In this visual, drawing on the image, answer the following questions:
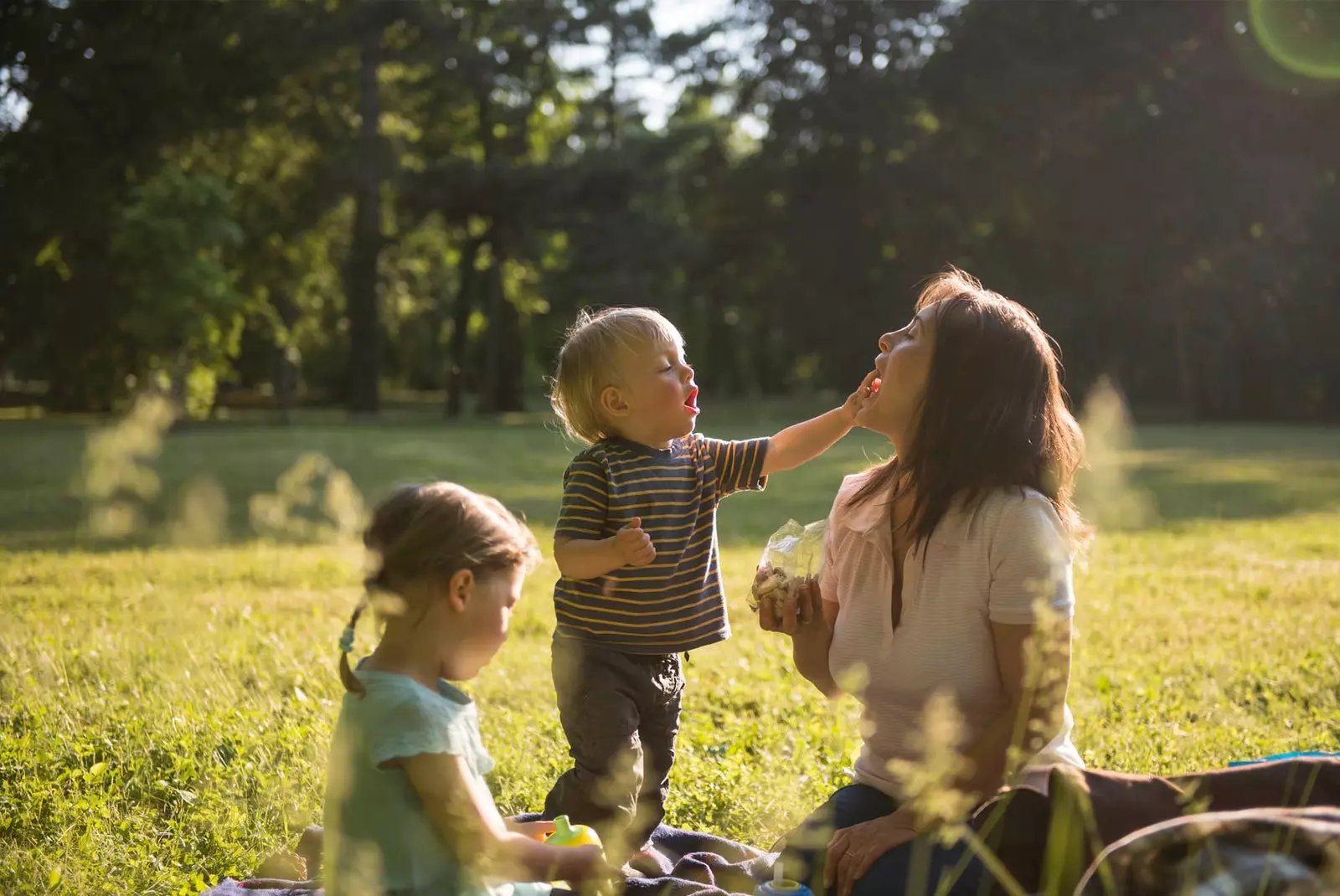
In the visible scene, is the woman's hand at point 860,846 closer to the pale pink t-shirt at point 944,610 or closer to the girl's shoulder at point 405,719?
the pale pink t-shirt at point 944,610

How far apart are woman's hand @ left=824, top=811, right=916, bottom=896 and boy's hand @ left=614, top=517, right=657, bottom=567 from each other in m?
0.92

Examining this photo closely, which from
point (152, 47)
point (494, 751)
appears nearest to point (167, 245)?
point (152, 47)

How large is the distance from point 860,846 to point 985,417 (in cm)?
106

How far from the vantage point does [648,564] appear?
12.3 ft

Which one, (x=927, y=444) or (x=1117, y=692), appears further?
(x=1117, y=692)

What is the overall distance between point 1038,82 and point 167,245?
24803 mm

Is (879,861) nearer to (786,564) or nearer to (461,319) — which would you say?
(786,564)

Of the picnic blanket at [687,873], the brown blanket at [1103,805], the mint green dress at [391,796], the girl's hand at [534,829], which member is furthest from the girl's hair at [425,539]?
the brown blanket at [1103,805]

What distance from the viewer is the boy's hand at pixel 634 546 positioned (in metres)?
3.50

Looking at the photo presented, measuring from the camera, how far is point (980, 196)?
128 ft

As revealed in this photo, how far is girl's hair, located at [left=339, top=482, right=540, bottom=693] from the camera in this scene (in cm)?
274

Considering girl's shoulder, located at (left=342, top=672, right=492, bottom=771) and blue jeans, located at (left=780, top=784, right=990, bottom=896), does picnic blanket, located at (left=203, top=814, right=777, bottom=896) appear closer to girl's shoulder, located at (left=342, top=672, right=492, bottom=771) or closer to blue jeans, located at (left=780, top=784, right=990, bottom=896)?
blue jeans, located at (left=780, top=784, right=990, bottom=896)

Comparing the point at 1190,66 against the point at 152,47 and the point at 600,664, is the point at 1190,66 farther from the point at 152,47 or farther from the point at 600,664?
the point at 600,664

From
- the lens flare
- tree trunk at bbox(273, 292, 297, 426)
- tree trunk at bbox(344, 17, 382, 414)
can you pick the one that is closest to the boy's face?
tree trunk at bbox(344, 17, 382, 414)
